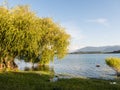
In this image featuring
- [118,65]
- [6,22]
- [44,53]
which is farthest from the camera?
[44,53]

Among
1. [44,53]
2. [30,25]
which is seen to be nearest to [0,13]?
[30,25]

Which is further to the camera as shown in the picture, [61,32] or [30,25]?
[61,32]

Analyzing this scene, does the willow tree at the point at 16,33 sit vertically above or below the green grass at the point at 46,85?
above

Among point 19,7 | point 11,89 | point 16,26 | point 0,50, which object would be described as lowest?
point 11,89

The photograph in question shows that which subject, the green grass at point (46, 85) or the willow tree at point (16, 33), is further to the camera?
the willow tree at point (16, 33)

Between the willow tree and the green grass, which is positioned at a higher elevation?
the willow tree

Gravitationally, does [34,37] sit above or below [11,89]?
above

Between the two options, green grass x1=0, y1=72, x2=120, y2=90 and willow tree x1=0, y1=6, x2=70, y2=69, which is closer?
green grass x1=0, y1=72, x2=120, y2=90

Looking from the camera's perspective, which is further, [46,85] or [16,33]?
[16,33]

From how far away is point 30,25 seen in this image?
45.4m

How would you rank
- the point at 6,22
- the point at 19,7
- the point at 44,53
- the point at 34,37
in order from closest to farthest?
the point at 6,22 < the point at 34,37 < the point at 19,7 < the point at 44,53

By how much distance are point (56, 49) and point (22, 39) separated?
25036 mm

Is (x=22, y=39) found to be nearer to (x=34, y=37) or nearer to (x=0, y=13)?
(x=34, y=37)

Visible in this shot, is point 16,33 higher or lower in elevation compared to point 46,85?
higher
